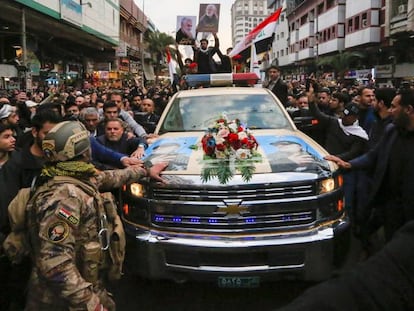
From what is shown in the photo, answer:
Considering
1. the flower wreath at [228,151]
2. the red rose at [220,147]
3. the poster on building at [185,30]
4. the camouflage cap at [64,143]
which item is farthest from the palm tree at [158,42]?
the camouflage cap at [64,143]

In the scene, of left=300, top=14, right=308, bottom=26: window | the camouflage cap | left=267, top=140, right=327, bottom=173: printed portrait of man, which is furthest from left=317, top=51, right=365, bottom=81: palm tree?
the camouflage cap

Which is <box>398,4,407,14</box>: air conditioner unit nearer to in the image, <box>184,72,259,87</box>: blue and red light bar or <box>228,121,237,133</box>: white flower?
<box>184,72,259,87</box>: blue and red light bar

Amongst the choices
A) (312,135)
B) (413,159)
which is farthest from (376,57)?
(413,159)

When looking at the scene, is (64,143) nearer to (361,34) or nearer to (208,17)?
(208,17)

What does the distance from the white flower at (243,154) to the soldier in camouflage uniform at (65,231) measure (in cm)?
191

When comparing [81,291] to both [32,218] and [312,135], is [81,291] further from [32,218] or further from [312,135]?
[312,135]

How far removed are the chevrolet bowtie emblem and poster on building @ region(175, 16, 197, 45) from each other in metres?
9.64

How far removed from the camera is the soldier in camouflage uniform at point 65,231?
2.16 metres

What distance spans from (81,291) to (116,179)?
3.60ft

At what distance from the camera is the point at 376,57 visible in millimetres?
47031

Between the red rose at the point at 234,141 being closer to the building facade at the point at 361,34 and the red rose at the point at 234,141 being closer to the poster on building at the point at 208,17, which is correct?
the poster on building at the point at 208,17

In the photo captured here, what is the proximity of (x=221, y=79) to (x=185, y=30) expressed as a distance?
5.84 meters

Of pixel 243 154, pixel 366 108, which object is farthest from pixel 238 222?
pixel 366 108

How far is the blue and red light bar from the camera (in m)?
8.01
